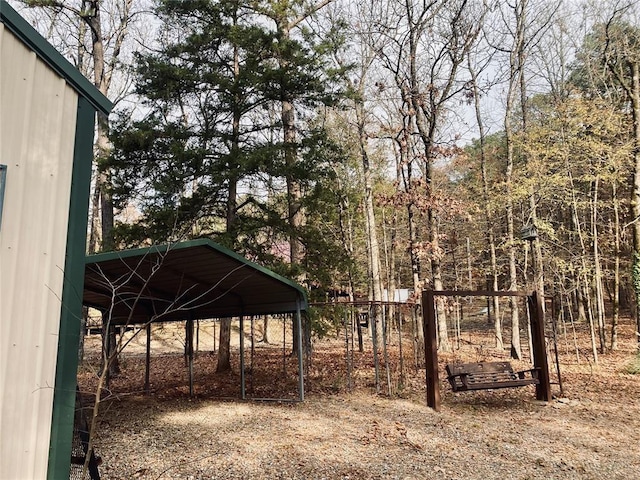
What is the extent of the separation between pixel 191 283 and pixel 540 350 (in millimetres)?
5982

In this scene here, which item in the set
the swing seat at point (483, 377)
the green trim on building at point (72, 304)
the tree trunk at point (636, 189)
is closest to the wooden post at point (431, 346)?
the swing seat at point (483, 377)

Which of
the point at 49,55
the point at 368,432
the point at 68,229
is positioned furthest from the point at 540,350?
the point at 49,55

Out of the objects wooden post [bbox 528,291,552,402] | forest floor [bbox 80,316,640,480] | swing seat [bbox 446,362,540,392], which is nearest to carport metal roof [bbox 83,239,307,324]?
forest floor [bbox 80,316,640,480]

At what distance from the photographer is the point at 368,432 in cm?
586

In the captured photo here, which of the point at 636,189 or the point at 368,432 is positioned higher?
the point at 636,189

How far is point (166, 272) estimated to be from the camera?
6.09 m

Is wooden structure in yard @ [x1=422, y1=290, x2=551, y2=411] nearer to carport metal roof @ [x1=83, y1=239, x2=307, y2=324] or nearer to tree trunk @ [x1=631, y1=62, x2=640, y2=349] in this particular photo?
carport metal roof @ [x1=83, y1=239, x2=307, y2=324]

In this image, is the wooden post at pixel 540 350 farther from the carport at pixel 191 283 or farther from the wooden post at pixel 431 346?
the carport at pixel 191 283

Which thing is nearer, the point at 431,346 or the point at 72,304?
the point at 72,304

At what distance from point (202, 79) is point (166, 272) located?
496cm

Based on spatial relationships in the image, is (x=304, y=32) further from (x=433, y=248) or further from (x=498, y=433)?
(x=498, y=433)

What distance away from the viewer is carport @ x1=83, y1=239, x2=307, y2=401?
4.80 meters

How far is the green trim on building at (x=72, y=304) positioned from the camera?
2998mm

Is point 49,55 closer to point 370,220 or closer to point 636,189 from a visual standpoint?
point 370,220
